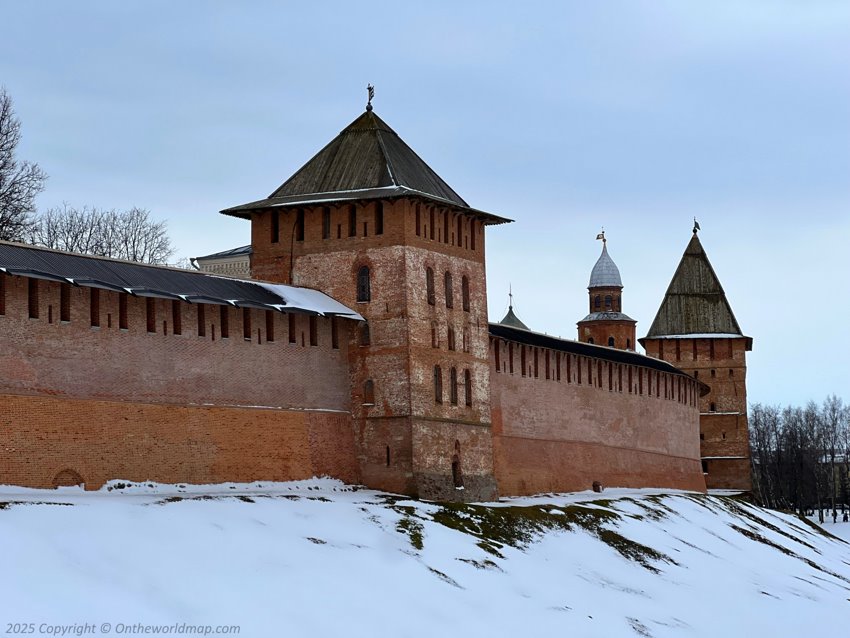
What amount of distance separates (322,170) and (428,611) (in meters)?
14.2

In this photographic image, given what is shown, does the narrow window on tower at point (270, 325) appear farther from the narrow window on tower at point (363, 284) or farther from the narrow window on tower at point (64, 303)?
the narrow window on tower at point (64, 303)

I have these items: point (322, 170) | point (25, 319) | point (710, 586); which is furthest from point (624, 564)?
point (25, 319)

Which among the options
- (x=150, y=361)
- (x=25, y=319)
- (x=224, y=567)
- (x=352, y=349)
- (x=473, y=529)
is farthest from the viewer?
(x=352, y=349)

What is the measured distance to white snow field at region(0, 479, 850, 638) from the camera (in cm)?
2503

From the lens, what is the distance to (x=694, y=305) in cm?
6738

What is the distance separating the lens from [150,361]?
32.0m

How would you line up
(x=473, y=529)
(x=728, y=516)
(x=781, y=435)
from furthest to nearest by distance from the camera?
(x=781, y=435) < (x=728, y=516) < (x=473, y=529)

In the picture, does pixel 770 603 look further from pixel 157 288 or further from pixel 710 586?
pixel 157 288

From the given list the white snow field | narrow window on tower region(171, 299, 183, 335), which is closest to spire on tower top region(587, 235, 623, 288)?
the white snow field

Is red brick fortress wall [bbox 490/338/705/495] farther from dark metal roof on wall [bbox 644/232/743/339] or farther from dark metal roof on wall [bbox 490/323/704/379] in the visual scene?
dark metal roof on wall [bbox 644/232/743/339]

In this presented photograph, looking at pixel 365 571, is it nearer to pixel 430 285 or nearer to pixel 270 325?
pixel 270 325

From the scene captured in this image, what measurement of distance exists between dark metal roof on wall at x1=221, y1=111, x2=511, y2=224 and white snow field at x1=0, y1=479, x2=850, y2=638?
675 cm

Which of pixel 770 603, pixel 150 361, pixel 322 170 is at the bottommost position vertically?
pixel 770 603

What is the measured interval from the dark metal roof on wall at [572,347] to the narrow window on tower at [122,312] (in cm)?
1281
